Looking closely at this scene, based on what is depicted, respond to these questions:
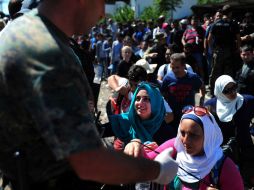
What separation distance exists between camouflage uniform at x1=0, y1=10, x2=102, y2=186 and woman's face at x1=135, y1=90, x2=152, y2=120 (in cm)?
251

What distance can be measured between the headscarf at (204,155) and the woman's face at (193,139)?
0.03m

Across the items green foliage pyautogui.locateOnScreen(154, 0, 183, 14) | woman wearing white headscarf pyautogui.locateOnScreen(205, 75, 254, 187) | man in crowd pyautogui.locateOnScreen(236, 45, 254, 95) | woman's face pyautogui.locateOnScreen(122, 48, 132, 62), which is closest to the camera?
woman wearing white headscarf pyautogui.locateOnScreen(205, 75, 254, 187)

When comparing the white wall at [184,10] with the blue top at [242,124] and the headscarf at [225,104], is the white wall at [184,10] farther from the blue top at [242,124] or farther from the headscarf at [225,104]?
the blue top at [242,124]

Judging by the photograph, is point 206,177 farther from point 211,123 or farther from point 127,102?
point 127,102

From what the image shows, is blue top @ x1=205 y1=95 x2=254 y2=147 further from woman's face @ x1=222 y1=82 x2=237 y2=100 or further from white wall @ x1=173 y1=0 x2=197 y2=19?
white wall @ x1=173 y1=0 x2=197 y2=19

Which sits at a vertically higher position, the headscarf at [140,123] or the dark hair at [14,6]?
the dark hair at [14,6]

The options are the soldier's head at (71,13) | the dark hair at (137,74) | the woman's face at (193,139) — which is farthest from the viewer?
the dark hair at (137,74)

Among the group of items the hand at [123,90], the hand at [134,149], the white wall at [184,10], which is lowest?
the white wall at [184,10]

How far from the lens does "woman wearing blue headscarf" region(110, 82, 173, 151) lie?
12.3 ft

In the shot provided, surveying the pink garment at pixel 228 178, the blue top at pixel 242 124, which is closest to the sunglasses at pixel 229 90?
the blue top at pixel 242 124

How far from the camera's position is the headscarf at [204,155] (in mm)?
2842

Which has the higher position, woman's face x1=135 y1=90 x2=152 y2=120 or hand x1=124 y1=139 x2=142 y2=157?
hand x1=124 y1=139 x2=142 y2=157

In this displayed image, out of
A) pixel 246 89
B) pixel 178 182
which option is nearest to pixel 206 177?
pixel 178 182

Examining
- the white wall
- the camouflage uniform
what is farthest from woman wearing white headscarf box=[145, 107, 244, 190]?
the white wall
